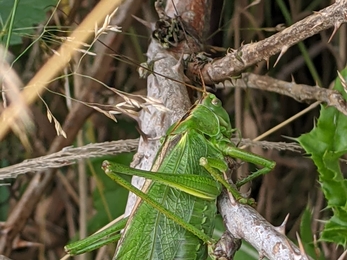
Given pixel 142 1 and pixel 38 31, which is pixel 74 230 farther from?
pixel 142 1

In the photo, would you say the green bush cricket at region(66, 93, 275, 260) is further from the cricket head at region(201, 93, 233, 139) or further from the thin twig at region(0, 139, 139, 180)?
the thin twig at region(0, 139, 139, 180)

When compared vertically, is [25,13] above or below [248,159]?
above

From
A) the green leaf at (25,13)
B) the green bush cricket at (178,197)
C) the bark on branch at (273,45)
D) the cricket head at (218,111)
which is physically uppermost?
the green leaf at (25,13)

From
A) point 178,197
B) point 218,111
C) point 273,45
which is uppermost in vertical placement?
point 273,45

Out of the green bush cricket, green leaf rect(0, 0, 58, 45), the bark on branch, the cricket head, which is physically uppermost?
green leaf rect(0, 0, 58, 45)

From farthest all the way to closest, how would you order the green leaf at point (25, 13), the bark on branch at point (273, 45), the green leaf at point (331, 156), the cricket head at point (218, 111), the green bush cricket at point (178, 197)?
the green leaf at point (25, 13) → the green leaf at point (331, 156) → the cricket head at point (218, 111) → the green bush cricket at point (178, 197) → the bark on branch at point (273, 45)

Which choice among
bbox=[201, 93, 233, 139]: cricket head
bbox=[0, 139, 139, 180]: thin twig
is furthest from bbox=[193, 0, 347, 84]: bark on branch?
bbox=[0, 139, 139, 180]: thin twig

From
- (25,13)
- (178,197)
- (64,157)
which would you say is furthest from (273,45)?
(25,13)

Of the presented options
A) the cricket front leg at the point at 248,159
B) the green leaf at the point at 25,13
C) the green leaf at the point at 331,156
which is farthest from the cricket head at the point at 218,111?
the green leaf at the point at 25,13

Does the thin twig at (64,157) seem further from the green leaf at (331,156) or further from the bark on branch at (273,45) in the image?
the green leaf at (331,156)

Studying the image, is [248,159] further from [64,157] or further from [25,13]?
[25,13]
